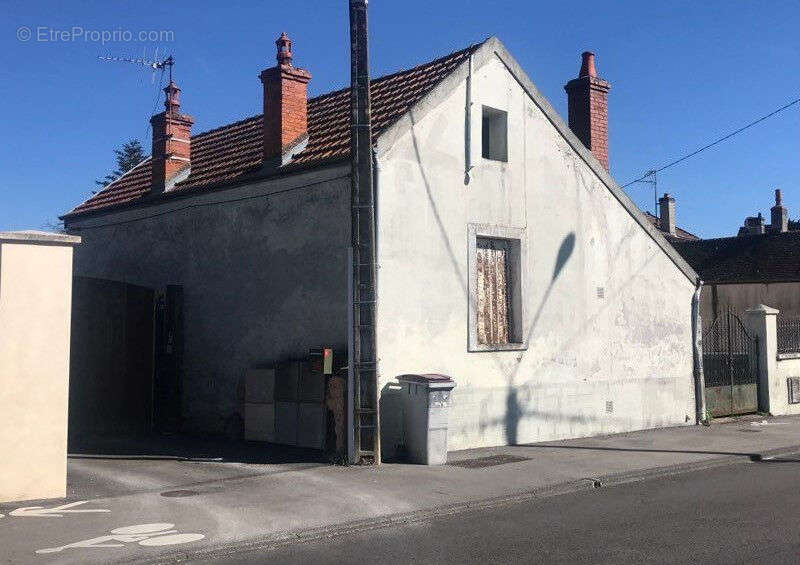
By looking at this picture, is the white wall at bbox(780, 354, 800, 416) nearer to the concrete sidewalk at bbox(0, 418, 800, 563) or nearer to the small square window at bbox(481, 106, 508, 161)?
the concrete sidewalk at bbox(0, 418, 800, 563)

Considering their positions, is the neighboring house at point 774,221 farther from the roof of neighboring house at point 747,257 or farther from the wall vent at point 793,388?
the wall vent at point 793,388

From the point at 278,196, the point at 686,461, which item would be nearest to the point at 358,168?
the point at 278,196

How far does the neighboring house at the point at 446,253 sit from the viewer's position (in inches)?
496

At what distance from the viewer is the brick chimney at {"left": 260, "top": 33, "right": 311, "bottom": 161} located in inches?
543

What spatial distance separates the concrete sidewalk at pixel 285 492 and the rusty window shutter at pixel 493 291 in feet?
6.22

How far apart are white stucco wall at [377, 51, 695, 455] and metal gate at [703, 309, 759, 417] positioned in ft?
3.72

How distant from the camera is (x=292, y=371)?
1297 centimetres

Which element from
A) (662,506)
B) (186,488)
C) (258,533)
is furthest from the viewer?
(186,488)

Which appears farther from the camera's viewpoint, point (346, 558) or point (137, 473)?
point (137, 473)

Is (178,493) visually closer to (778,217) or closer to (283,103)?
(283,103)

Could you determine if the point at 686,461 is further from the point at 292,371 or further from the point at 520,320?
the point at 292,371

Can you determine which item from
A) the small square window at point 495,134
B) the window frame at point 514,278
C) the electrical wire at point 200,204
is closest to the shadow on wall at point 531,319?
the window frame at point 514,278

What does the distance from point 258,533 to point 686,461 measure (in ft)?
23.7

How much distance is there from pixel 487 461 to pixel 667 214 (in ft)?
109
